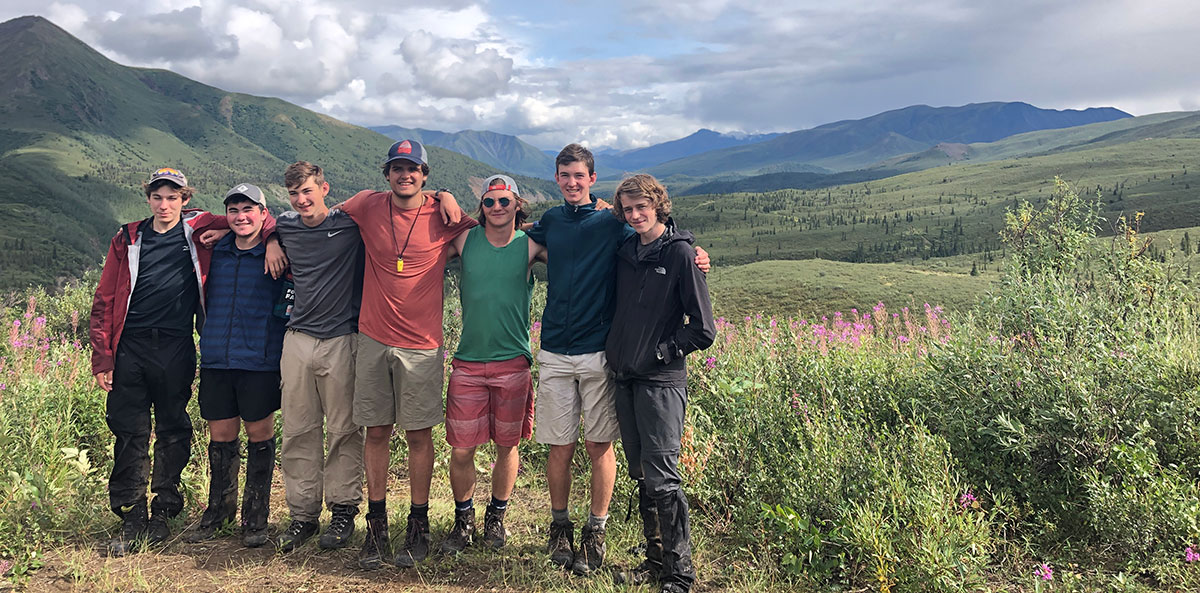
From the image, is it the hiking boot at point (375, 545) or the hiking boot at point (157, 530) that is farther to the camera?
the hiking boot at point (157, 530)

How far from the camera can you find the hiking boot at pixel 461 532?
4434 mm

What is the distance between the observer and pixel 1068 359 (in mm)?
4734

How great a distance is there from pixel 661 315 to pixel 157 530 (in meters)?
3.76

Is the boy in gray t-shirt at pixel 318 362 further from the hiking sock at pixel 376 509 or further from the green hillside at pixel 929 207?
the green hillside at pixel 929 207

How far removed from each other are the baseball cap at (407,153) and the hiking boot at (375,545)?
2.40 meters

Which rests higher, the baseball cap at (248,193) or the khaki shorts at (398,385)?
the baseball cap at (248,193)

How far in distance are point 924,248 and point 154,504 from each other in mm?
97752

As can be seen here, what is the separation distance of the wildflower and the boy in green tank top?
3.06 m

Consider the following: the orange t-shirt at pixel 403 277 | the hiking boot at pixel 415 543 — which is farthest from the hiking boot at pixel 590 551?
the orange t-shirt at pixel 403 277

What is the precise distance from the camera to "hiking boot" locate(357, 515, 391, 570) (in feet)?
13.9

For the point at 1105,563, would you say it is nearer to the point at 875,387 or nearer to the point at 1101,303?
the point at 875,387

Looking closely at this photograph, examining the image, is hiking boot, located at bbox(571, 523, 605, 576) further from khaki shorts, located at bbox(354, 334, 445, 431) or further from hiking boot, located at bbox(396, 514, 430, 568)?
khaki shorts, located at bbox(354, 334, 445, 431)

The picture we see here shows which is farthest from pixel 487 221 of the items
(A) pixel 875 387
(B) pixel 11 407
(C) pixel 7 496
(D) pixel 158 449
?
(B) pixel 11 407

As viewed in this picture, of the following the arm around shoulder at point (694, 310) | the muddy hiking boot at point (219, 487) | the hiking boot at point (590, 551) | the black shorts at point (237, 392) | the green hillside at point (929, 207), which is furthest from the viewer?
the green hillside at point (929, 207)
